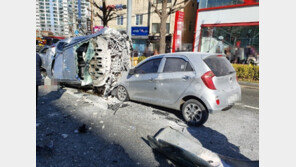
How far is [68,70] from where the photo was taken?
19.6ft

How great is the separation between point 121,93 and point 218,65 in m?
2.97

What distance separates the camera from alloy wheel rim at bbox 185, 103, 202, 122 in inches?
144

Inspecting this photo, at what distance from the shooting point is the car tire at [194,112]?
360 centimetres

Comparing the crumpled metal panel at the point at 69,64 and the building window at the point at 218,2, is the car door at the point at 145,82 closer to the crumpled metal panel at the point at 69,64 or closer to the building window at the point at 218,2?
the crumpled metal panel at the point at 69,64

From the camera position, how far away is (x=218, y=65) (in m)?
3.67

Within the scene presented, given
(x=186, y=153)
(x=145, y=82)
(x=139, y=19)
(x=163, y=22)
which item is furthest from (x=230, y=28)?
(x=186, y=153)

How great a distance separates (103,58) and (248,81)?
8.23 meters

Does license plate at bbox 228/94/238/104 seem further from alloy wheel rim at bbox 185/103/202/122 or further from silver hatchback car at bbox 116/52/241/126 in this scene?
alloy wheel rim at bbox 185/103/202/122

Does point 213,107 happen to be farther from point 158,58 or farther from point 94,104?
point 94,104

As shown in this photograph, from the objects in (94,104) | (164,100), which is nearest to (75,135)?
(94,104)

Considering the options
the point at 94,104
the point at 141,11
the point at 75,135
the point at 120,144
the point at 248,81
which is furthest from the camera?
the point at 141,11

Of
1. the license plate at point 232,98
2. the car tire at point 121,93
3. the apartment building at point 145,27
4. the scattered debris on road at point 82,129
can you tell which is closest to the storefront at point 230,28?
the apartment building at point 145,27

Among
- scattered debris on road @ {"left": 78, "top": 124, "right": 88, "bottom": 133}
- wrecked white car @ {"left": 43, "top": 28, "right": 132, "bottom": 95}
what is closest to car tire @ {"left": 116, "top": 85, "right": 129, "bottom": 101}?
wrecked white car @ {"left": 43, "top": 28, "right": 132, "bottom": 95}

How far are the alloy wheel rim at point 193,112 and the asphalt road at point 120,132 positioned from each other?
0.70ft
